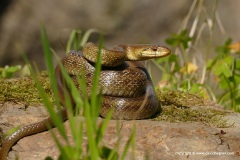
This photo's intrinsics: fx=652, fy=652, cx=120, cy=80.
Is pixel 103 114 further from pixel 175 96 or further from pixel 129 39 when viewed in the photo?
pixel 129 39

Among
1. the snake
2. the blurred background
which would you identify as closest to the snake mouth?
the snake

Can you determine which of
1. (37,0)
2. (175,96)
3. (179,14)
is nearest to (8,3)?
(37,0)

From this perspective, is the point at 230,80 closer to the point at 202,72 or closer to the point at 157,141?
the point at 202,72

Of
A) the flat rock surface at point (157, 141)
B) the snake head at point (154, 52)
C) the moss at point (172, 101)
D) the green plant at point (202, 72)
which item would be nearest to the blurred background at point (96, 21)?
the green plant at point (202, 72)

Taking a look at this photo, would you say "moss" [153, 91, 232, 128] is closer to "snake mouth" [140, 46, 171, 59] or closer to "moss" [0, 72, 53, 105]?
"snake mouth" [140, 46, 171, 59]

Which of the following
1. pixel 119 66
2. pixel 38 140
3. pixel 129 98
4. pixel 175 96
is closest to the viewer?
pixel 38 140

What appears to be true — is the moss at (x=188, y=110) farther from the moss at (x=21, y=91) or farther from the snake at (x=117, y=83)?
the moss at (x=21, y=91)

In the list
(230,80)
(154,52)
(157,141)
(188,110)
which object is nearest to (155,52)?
(154,52)
